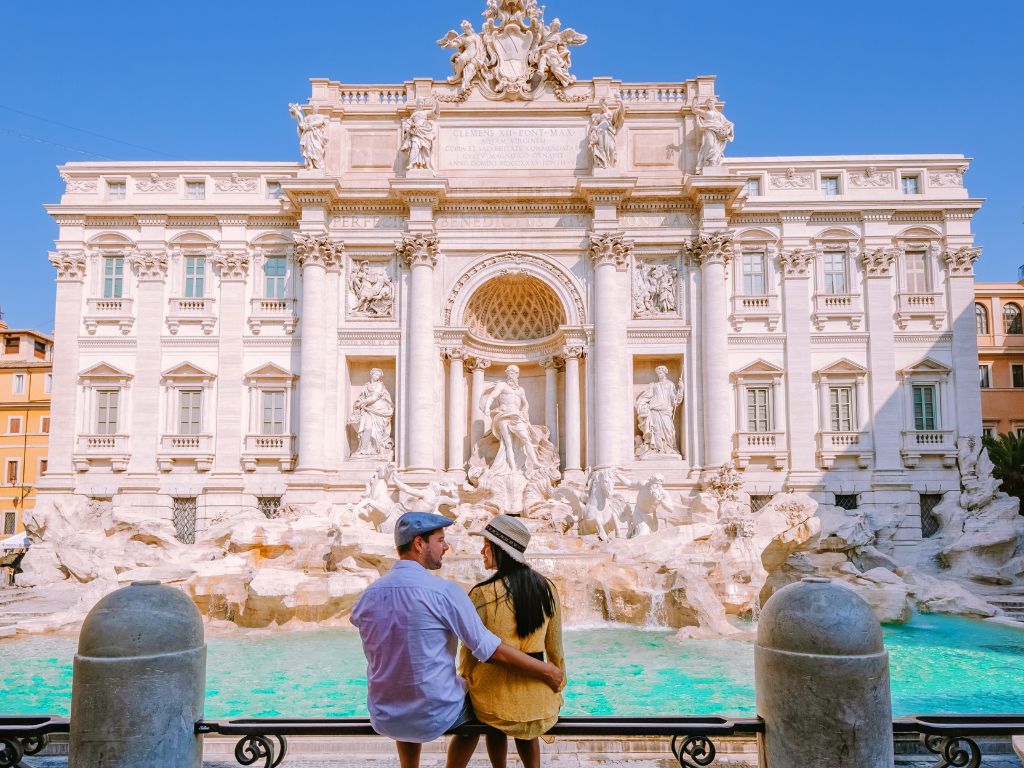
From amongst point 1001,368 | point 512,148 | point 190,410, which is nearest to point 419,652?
point 190,410

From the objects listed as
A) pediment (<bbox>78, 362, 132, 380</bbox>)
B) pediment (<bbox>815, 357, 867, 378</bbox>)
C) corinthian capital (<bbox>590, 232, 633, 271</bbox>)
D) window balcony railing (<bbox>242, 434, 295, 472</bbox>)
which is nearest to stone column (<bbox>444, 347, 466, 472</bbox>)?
window balcony railing (<bbox>242, 434, 295, 472</bbox>)

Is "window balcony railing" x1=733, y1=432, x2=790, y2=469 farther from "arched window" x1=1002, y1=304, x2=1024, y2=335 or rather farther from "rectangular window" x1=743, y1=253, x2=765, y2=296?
"arched window" x1=1002, y1=304, x2=1024, y2=335

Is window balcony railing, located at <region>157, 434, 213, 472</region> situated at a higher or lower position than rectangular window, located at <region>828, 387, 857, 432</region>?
lower

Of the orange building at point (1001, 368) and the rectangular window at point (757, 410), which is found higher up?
the orange building at point (1001, 368)

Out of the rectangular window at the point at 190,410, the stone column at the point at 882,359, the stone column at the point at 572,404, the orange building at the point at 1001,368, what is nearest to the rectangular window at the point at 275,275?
the rectangular window at the point at 190,410

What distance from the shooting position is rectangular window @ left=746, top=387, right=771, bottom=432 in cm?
2341

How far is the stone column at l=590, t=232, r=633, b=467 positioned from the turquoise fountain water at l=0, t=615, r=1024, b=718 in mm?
9067

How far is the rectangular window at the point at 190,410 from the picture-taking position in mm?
23453

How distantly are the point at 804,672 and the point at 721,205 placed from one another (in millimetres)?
20803

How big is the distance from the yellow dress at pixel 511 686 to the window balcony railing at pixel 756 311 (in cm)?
2130

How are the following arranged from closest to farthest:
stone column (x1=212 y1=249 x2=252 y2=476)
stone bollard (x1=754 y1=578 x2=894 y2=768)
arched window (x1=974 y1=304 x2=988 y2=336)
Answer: stone bollard (x1=754 y1=578 x2=894 y2=768) < stone column (x1=212 y1=249 x2=252 y2=476) < arched window (x1=974 y1=304 x2=988 y2=336)

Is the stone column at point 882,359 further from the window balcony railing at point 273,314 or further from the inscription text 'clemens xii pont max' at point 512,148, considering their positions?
the window balcony railing at point 273,314

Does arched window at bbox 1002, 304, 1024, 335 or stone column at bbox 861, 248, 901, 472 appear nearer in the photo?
stone column at bbox 861, 248, 901, 472

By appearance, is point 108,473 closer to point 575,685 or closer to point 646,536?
point 646,536
